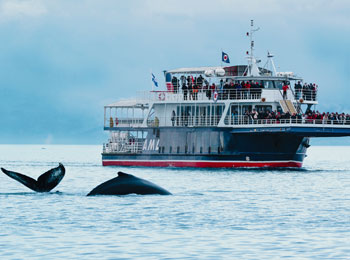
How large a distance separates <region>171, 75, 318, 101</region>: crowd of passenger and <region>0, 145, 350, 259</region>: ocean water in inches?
1211

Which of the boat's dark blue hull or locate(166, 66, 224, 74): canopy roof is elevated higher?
locate(166, 66, 224, 74): canopy roof

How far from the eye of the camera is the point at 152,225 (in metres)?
34.1

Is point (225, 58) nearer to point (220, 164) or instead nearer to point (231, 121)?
point (231, 121)

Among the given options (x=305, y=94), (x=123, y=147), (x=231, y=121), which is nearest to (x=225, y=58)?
(x=231, y=121)

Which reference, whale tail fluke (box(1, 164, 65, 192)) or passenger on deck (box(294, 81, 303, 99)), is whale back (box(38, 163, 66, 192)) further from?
passenger on deck (box(294, 81, 303, 99))

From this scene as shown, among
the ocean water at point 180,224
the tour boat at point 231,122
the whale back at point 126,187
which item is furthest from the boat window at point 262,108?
the whale back at point 126,187

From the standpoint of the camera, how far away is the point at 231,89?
85.9m

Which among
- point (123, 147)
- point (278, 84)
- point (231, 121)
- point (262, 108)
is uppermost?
point (278, 84)

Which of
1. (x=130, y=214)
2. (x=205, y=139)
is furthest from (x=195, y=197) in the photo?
(x=205, y=139)

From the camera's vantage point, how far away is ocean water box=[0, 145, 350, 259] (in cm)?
2758

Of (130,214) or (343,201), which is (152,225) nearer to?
(130,214)

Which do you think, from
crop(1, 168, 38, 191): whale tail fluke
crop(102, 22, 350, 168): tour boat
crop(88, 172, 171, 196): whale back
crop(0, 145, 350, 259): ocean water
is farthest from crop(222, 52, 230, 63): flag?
crop(1, 168, 38, 191): whale tail fluke

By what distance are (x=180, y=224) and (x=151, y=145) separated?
5769cm

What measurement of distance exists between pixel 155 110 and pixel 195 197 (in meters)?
47.0
